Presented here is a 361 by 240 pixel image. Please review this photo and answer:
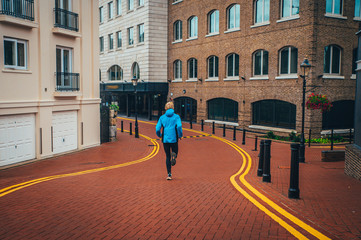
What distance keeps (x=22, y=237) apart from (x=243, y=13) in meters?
23.2

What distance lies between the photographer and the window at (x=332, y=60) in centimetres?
2098

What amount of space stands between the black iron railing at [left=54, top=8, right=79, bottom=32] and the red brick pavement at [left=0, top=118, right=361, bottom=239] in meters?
8.10

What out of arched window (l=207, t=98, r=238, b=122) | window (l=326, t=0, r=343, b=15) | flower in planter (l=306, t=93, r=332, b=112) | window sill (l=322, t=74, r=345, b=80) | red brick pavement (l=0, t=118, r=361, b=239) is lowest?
red brick pavement (l=0, t=118, r=361, b=239)

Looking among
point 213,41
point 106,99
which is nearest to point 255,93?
point 213,41

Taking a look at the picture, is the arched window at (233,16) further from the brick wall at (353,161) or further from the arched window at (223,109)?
the brick wall at (353,161)

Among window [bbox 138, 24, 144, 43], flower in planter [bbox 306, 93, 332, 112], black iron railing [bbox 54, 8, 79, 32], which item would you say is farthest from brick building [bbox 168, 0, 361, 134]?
black iron railing [bbox 54, 8, 79, 32]

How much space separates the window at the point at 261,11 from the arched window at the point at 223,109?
262 inches

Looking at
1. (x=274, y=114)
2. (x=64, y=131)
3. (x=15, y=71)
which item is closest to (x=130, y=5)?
(x=274, y=114)

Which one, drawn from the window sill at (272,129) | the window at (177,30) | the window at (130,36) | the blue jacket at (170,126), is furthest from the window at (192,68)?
the blue jacket at (170,126)

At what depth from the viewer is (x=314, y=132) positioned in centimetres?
2041

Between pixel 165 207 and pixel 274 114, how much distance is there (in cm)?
1815

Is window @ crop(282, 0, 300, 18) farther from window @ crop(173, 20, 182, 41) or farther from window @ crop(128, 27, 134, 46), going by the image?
window @ crop(128, 27, 134, 46)

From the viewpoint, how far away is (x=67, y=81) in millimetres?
15469

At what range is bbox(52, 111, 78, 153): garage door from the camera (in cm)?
1479
